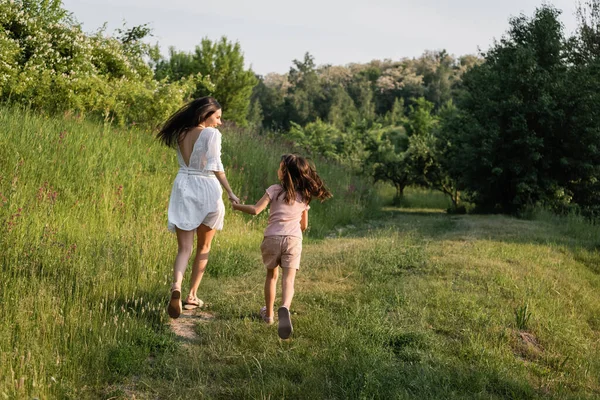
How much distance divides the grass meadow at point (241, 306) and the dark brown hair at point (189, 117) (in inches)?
61.5

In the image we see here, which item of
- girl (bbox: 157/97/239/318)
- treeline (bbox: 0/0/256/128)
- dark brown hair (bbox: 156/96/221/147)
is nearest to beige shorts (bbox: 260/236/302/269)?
girl (bbox: 157/97/239/318)

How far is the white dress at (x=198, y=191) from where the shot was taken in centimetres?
525

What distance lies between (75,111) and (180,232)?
25.8ft

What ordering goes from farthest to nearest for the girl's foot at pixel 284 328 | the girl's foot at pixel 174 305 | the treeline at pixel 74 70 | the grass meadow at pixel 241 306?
1. the treeline at pixel 74 70
2. the girl's foot at pixel 174 305
3. the girl's foot at pixel 284 328
4. the grass meadow at pixel 241 306

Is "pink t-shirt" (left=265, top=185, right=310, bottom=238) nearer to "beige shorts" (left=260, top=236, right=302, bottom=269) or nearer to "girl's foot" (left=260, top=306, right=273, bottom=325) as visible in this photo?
"beige shorts" (left=260, top=236, right=302, bottom=269)

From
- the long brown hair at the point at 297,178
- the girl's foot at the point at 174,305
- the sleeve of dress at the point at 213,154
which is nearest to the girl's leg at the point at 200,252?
the sleeve of dress at the point at 213,154

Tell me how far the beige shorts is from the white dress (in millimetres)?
527

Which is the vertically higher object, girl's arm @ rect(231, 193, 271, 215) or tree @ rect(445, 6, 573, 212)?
tree @ rect(445, 6, 573, 212)

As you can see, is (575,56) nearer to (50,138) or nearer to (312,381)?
(50,138)

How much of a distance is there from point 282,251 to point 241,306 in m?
0.88

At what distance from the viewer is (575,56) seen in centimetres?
1923

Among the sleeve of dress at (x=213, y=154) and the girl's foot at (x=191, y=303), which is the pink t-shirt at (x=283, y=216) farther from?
the girl's foot at (x=191, y=303)

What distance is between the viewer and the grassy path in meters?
4.05

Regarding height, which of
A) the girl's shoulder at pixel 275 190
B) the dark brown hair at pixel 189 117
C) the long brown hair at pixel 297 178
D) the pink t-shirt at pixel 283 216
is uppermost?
the dark brown hair at pixel 189 117
